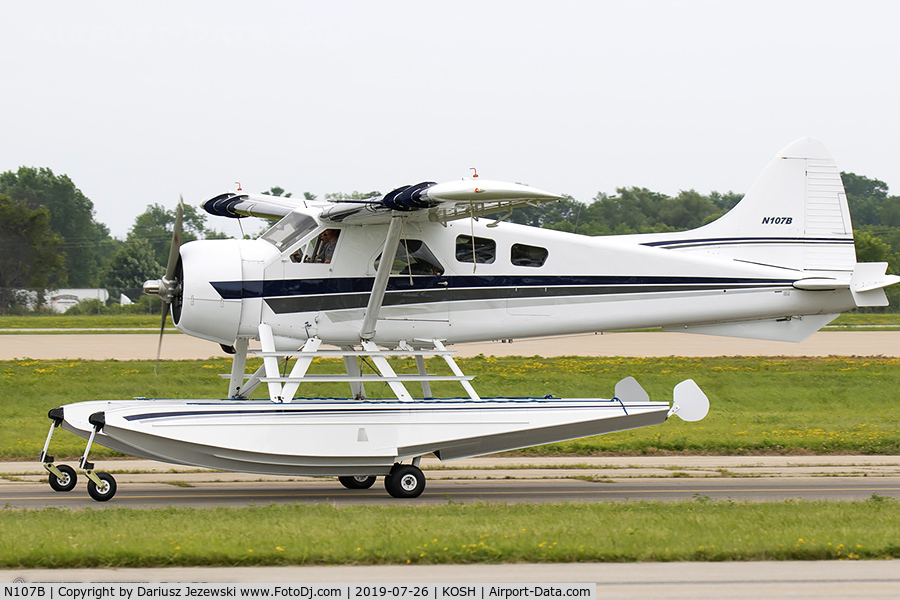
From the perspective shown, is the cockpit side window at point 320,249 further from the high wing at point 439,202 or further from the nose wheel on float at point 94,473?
the nose wheel on float at point 94,473

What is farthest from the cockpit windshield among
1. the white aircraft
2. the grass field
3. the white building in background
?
the white building in background

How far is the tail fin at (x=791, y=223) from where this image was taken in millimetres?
14656

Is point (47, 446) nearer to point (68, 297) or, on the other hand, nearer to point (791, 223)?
point (791, 223)

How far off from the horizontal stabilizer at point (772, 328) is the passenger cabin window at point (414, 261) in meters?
3.86

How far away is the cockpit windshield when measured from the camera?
42.4 feet

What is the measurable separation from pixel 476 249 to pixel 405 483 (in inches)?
134

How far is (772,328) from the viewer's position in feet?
47.5

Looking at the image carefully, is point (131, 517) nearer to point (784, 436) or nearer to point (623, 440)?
point (623, 440)

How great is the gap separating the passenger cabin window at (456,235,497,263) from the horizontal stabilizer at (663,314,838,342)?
313 centimetres

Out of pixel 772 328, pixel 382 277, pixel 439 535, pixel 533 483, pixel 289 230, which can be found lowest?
pixel 533 483

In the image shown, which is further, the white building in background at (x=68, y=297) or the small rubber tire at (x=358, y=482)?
the white building in background at (x=68, y=297)

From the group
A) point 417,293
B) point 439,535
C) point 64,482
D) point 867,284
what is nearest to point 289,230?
point 417,293
